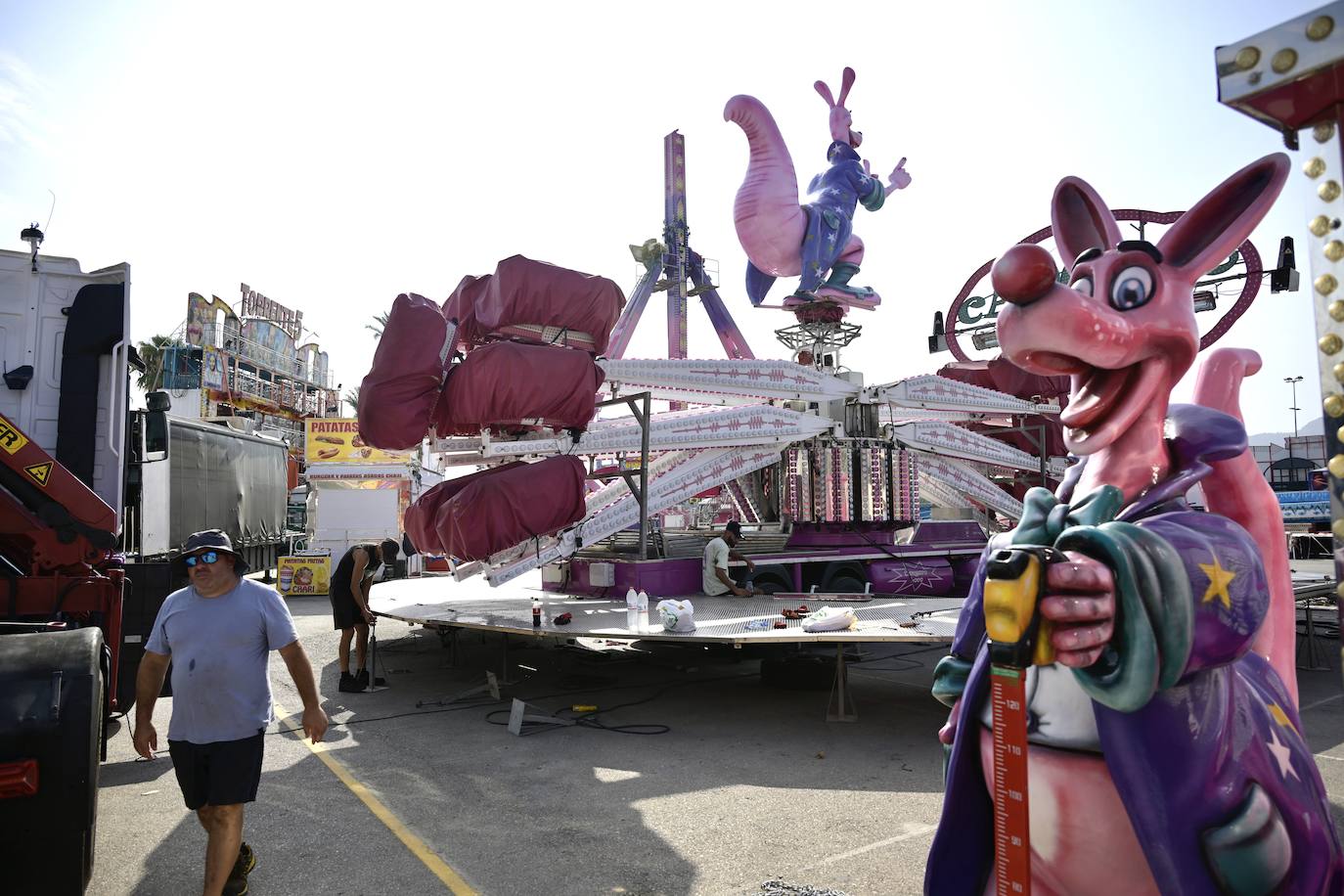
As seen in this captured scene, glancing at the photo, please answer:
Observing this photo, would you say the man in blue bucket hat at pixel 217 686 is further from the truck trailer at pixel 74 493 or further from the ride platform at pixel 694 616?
the ride platform at pixel 694 616

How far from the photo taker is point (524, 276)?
29.9 feet

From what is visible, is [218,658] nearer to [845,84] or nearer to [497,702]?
[497,702]

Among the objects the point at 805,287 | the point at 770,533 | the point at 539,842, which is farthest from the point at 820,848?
the point at 805,287

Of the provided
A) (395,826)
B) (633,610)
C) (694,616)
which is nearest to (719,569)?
(694,616)

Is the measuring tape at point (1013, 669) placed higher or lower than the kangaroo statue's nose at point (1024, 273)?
lower

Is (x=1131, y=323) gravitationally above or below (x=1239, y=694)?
above

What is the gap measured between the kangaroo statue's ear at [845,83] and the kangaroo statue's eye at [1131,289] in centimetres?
1347

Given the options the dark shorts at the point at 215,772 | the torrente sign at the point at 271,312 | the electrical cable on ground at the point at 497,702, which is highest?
the torrente sign at the point at 271,312

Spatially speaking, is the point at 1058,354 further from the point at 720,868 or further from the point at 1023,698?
the point at 720,868

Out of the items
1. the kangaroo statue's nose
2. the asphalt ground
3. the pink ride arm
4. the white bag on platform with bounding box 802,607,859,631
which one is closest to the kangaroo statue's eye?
the kangaroo statue's nose

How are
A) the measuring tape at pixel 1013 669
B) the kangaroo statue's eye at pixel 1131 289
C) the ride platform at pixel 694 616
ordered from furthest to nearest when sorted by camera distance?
the ride platform at pixel 694 616 → the kangaroo statue's eye at pixel 1131 289 → the measuring tape at pixel 1013 669

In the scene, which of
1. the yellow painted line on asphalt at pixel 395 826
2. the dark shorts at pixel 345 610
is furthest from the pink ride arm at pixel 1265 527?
the dark shorts at pixel 345 610

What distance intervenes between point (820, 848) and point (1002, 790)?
304 cm

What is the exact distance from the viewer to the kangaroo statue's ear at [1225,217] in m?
2.38
